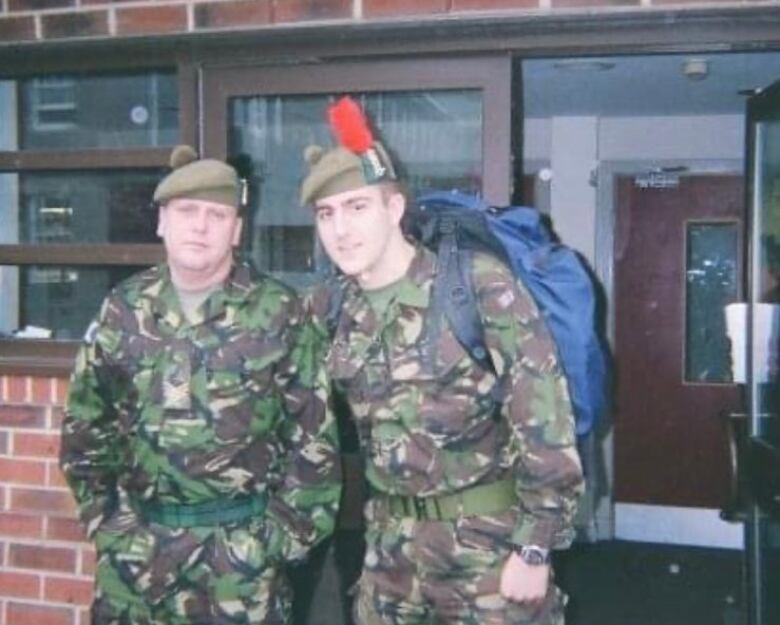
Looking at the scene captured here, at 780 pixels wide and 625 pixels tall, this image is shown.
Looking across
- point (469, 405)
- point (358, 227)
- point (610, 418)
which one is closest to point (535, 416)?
point (469, 405)

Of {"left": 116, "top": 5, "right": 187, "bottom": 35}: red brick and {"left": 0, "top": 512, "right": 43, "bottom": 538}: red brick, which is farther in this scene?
{"left": 0, "top": 512, "right": 43, "bottom": 538}: red brick

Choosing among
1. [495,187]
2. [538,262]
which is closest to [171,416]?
[538,262]

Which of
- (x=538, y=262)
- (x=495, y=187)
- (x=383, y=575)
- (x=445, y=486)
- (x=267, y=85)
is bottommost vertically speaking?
(x=383, y=575)

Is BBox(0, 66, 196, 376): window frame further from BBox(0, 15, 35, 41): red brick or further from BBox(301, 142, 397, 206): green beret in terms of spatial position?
BBox(301, 142, 397, 206): green beret

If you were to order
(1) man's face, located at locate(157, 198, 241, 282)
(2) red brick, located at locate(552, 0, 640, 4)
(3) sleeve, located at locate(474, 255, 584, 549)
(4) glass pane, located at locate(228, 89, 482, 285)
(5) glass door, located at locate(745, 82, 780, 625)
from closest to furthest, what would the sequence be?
1. (3) sleeve, located at locate(474, 255, 584, 549)
2. (1) man's face, located at locate(157, 198, 241, 282)
3. (2) red brick, located at locate(552, 0, 640, 4)
4. (4) glass pane, located at locate(228, 89, 482, 285)
5. (5) glass door, located at locate(745, 82, 780, 625)

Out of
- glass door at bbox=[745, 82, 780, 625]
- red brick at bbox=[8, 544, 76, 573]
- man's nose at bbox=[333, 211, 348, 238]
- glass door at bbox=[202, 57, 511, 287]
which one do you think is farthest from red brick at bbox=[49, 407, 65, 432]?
glass door at bbox=[745, 82, 780, 625]

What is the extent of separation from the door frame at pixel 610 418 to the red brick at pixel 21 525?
341cm

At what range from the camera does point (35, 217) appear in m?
3.24

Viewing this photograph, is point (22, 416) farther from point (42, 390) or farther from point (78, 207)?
point (78, 207)

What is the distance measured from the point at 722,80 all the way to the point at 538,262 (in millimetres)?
2900

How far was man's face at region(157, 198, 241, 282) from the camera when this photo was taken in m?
2.29

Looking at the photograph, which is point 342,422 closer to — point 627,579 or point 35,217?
point 35,217

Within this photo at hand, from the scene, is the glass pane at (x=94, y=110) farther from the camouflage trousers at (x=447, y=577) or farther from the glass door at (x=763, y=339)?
the glass door at (x=763, y=339)

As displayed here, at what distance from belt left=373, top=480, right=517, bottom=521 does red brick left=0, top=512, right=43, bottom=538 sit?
1.54 m
